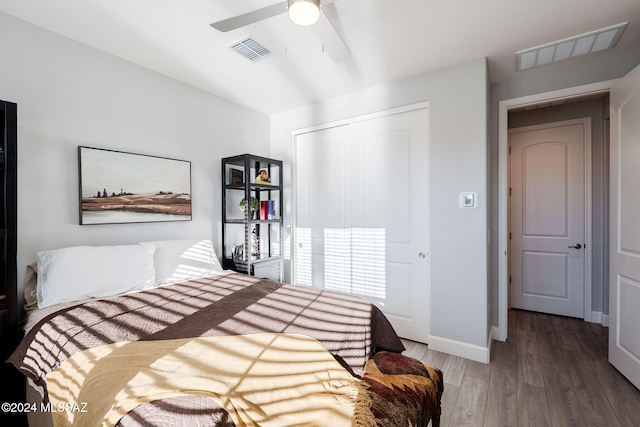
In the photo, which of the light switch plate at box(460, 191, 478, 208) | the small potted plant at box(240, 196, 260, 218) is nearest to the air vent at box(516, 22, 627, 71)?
the light switch plate at box(460, 191, 478, 208)

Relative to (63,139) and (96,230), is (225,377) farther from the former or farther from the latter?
(63,139)

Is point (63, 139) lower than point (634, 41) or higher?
lower

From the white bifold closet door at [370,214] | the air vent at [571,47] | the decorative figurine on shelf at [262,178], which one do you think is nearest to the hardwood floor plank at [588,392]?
the white bifold closet door at [370,214]

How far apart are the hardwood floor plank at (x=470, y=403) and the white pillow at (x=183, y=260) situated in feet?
7.15

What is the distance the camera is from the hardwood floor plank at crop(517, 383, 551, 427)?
1678mm

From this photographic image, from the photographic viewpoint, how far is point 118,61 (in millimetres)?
2295

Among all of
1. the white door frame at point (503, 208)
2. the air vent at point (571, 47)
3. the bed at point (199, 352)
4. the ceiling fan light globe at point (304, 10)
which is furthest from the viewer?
the white door frame at point (503, 208)

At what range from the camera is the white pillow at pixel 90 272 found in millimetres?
1717

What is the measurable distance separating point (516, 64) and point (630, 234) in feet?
5.42

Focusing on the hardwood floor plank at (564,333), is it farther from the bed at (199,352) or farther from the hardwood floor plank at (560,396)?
the bed at (199,352)

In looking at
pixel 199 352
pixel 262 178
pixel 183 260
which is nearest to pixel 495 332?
pixel 199 352

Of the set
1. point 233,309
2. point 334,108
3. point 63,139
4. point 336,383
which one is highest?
point 334,108

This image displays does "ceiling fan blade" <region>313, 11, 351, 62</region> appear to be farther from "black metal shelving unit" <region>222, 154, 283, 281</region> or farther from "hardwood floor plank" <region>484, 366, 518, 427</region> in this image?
"hardwood floor plank" <region>484, 366, 518, 427</region>

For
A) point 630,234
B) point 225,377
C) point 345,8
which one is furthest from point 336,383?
point 630,234
